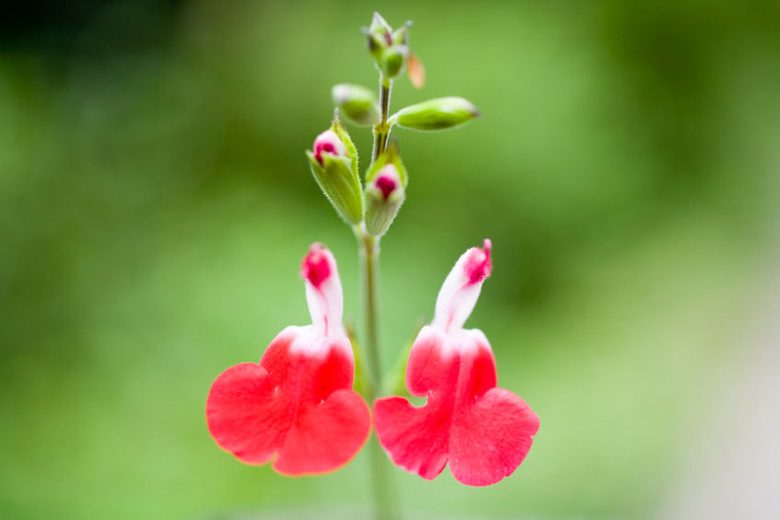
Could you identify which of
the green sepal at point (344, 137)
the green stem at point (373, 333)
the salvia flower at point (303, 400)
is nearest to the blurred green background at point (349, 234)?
the green stem at point (373, 333)

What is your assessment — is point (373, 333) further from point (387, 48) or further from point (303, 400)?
point (387, 48)

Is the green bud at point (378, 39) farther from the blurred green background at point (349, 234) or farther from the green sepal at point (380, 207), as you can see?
the blurred green background at point (349, 234)

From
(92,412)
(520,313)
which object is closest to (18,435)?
(92,412)

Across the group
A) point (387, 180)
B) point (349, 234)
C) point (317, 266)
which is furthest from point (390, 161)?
point (349, 234)

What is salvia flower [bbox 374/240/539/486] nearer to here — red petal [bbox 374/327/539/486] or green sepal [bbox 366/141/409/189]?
red petal [bbox 374/327/539/486]

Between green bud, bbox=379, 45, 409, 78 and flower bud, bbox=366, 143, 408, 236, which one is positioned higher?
green bud, bbox=379, 45, 409, 78

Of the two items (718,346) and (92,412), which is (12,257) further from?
(718,346)

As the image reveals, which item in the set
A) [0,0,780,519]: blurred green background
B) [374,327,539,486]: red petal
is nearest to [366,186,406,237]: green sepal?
[374,327,539,486]: red petal
